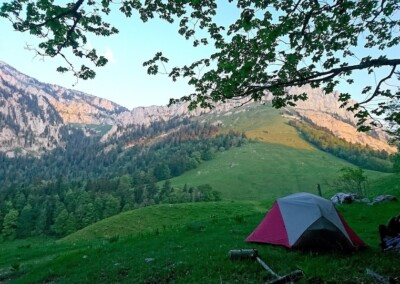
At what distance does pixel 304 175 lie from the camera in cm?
19888

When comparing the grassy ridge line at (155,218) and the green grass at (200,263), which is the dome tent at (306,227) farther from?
the grassy ridge line at (155,218)

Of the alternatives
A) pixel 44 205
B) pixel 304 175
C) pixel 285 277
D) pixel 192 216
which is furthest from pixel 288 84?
pixel 304 175

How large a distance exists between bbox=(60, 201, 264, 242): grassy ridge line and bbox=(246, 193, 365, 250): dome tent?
136 ft

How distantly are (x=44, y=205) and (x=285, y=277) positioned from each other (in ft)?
419

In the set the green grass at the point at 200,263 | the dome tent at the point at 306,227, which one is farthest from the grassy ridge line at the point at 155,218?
the dome tent at the point at 306,227

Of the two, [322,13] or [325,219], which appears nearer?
[322,13]

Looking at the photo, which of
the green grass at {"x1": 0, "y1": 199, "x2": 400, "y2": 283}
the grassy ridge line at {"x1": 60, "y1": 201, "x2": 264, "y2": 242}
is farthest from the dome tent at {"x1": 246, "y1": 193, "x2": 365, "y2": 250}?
the grassy ridge line at {"x1": 60, "y1": 201, "x2": 264, "y2": 242}

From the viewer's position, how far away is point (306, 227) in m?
17.5

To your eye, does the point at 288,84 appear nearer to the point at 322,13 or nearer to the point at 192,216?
the point at 322,13

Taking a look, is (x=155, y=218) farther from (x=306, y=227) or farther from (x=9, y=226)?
(x=9, y=226)

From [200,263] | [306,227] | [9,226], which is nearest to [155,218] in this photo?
[306,227]

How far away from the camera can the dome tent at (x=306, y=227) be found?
1719 cm

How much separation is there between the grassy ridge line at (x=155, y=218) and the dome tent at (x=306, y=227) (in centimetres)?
4151

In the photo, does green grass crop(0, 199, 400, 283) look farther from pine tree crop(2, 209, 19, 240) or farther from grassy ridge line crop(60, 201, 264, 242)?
pine tree crop(2, 209, 19, 240)
